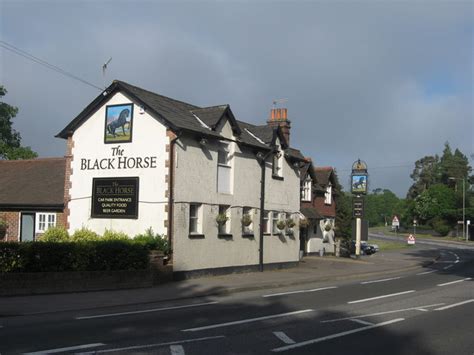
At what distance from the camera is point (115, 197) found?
20.7 metres

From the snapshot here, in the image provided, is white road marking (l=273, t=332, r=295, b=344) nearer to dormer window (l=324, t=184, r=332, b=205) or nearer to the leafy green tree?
dormer window (l=324, t=184, r=332, b=205)

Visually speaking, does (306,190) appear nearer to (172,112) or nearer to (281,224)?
(281,224)

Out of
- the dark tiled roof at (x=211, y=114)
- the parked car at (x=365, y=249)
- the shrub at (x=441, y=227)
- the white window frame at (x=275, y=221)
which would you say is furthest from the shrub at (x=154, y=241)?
the shrub at (x=441, y=227)

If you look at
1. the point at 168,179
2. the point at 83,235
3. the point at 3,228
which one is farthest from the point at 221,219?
the point at 3,228

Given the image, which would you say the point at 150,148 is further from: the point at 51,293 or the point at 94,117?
the point at 51,293

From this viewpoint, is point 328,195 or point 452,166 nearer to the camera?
point 328,195

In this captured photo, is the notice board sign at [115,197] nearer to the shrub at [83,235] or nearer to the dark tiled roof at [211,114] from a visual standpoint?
the shrub at [83,235]

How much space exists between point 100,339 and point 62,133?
14884mm

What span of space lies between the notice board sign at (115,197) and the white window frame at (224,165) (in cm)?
358

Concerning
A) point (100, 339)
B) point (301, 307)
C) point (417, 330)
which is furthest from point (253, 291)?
point (100, 339)

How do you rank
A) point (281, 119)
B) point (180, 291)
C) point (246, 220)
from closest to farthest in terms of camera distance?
1. point (180, 291)
2. point (246, 220)
3. point (281, 119)

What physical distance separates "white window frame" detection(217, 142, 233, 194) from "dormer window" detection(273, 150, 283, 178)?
4.01 meters

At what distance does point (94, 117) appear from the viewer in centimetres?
2164

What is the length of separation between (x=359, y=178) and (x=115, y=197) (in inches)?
800
